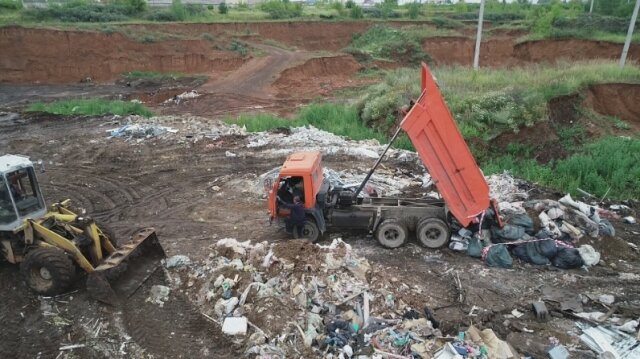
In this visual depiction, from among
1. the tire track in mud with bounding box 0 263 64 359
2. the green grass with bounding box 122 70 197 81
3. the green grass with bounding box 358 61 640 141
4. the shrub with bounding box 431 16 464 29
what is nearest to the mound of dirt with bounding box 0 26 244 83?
the green grass with bounding box 122 70 197 81

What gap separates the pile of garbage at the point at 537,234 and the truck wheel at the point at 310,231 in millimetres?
2495

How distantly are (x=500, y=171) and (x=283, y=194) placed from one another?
633 centimetres

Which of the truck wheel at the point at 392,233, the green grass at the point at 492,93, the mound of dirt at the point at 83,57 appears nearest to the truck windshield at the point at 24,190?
the truck wheel at the point at 392,233

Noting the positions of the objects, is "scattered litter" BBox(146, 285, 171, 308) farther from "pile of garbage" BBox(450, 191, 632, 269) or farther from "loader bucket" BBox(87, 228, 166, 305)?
"pile of garbage" BBox(450, 191, 632, 269)

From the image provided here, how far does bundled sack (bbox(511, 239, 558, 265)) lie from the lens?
7711 millimetres

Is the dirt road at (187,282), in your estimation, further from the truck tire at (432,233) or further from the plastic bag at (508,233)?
the plastic bag at (508,233)

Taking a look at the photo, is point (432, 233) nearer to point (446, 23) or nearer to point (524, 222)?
point (524, 222)

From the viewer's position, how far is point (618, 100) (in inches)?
641

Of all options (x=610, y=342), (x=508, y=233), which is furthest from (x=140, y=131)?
(x=610, y=342)

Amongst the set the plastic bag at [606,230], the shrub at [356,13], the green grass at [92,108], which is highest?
the shrub at [356,13]

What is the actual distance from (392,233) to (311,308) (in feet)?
8.52

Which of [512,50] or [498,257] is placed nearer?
[498,257]

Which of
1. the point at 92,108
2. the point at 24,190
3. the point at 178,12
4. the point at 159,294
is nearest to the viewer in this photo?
the point at 159,294

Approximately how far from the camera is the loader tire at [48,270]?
6.55 metres
